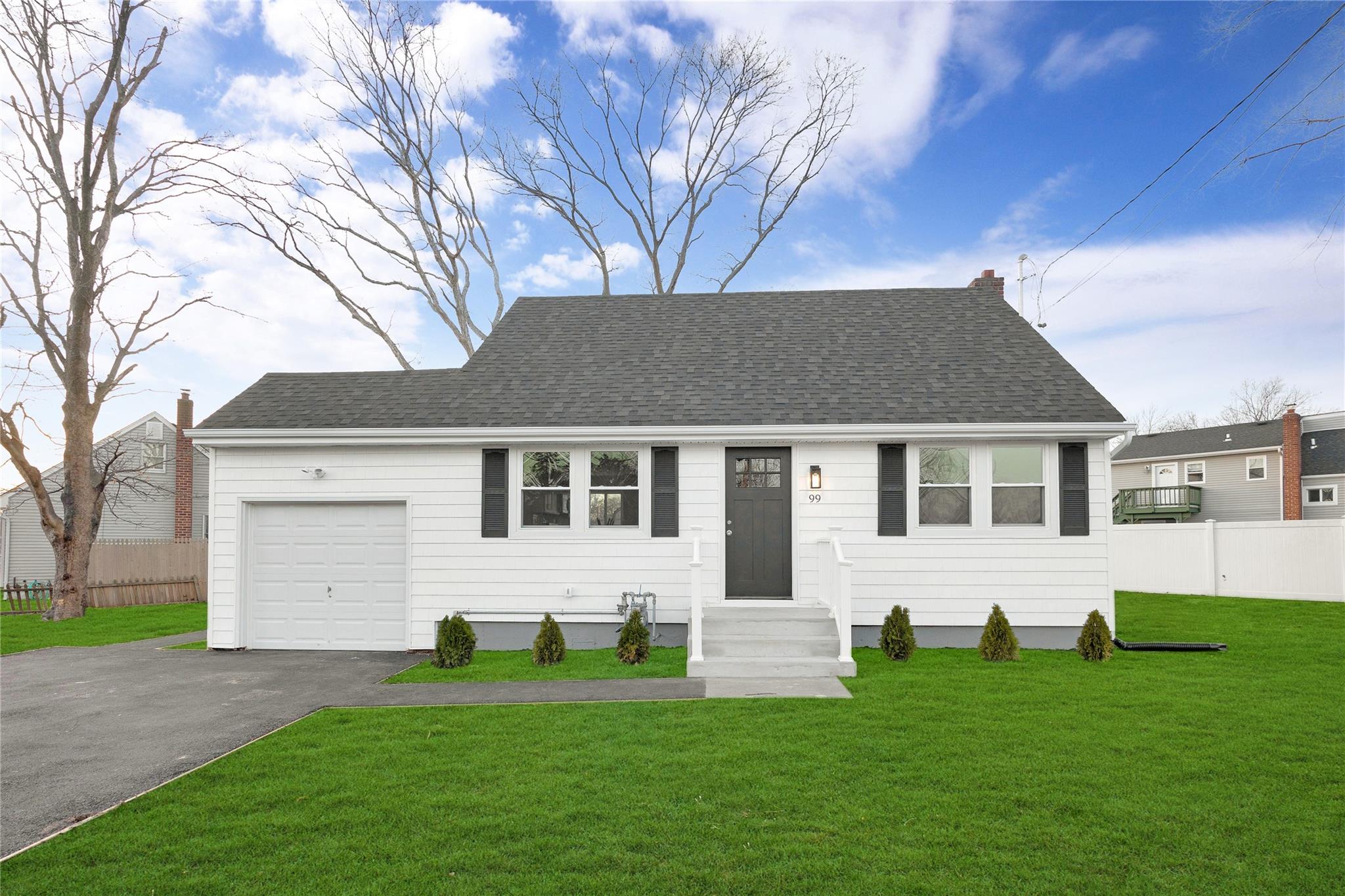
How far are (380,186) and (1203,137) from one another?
20.4 m

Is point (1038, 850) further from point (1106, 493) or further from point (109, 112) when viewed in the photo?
point (109, 112)

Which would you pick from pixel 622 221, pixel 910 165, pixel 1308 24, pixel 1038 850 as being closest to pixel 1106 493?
pixel 1308 24

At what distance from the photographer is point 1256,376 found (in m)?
36.6

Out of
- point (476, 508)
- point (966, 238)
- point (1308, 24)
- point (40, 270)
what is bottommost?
point (476, 508)

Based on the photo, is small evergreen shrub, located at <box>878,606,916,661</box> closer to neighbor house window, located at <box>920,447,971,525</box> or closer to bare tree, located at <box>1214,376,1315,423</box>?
neighbor house window, located at <box>920,447,971,525</box>

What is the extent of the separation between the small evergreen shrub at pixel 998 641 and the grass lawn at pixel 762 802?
5.52ft

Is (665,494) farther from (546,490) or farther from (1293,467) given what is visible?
(1293,467)

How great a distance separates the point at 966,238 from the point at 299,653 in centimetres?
1698

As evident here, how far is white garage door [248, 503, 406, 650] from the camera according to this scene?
34.0 ft

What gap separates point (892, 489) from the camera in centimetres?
987

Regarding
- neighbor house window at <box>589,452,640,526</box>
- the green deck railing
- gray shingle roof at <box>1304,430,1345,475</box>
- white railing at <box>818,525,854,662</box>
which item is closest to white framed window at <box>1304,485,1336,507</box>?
gray shingle roof at <box>1304,430,1345,475</box>

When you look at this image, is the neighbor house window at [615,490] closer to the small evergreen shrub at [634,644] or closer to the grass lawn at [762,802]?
the small evergreen shrub at [634,644]

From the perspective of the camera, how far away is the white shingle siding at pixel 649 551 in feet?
31.8

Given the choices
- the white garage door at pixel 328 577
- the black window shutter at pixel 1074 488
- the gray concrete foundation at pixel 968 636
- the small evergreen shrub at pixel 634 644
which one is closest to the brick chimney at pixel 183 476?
the white garage door at pixel 328 577
